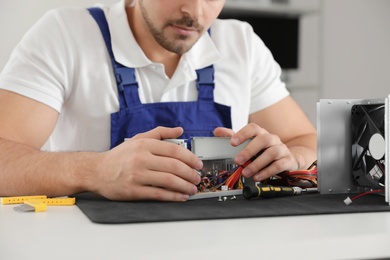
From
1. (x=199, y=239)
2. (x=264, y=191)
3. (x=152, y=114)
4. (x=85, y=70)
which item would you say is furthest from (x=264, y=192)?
(x=85, y=70)

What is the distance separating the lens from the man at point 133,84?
1.62 metres

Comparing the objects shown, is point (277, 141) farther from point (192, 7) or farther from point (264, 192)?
point (192, 7)

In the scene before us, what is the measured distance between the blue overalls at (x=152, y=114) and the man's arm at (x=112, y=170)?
0.34 m

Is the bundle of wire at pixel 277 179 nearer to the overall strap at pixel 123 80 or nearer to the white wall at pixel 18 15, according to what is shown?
the overall strap at pixel 123 80

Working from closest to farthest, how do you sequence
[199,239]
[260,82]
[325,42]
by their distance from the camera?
[199,239] < [260,82] < [325,42]

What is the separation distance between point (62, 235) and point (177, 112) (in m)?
0.91

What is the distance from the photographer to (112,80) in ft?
5.93

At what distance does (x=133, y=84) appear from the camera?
5.74 feet

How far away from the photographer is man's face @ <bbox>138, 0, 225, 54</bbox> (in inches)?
64.9

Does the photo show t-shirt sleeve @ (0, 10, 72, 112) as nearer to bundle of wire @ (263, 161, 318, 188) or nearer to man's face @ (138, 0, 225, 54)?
man's face @ (138, 0, 225, 54)

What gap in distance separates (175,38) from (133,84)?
7.2 inches

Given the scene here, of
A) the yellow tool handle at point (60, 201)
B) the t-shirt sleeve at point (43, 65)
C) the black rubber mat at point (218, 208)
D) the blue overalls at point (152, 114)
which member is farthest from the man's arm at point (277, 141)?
the t-shirt sleeve at point (43, 65)

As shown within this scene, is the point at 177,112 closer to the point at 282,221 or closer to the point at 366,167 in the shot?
the point at 366,167

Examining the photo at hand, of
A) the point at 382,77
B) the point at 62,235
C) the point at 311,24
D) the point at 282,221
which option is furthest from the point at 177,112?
the point at 382,77
